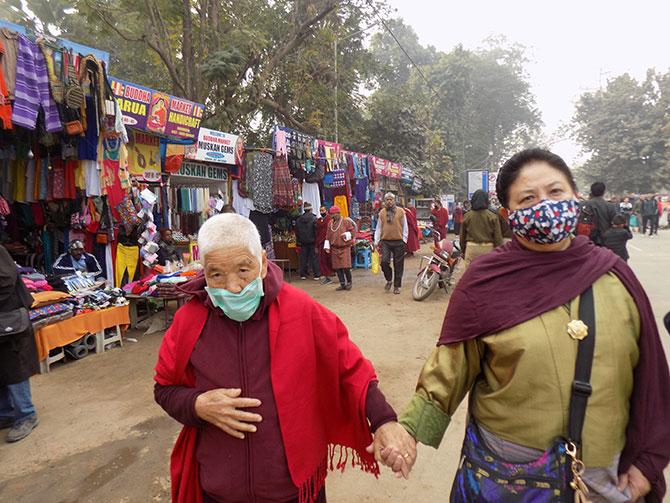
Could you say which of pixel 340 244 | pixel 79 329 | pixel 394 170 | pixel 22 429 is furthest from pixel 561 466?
pixel 394 170

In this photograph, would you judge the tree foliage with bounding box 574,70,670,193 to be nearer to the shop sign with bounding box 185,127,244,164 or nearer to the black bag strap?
the shop sign with bounding box 185,127,244,164

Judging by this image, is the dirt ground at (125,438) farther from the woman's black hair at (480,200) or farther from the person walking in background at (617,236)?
the person walking in background at (617,236)

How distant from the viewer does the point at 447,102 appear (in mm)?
32594

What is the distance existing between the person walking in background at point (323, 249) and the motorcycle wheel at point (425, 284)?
2.64 meters

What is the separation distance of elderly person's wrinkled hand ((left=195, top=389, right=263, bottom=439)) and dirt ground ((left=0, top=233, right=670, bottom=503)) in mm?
1525

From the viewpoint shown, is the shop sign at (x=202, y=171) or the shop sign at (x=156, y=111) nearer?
the shop sign at (x=156, y=111)

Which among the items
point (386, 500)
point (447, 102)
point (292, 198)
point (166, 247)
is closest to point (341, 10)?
point (292, 198)

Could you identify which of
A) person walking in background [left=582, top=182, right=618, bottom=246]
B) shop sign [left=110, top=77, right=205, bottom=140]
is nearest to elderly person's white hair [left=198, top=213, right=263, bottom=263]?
shop sign [left=110, top=77, right=205, bottom=140]

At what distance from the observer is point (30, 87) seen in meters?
4.59

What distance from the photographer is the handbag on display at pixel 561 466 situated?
131cm

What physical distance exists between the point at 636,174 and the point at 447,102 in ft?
48.6

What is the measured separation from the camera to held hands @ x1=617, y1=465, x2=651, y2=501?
1.35 metres

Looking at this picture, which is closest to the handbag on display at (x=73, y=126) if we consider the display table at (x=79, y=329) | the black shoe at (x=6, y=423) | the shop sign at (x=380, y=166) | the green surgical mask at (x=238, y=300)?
the display table at (x=79, y=329)

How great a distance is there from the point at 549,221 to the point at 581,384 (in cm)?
51
